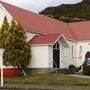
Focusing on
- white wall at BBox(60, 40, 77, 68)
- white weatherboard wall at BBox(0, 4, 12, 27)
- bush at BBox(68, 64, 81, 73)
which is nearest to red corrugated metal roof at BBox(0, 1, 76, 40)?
white weatherboard wall at BBox(0, 4, 12, 27)

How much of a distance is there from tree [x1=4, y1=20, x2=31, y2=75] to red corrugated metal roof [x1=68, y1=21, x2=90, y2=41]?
14.9m

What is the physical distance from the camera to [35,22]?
158 feet

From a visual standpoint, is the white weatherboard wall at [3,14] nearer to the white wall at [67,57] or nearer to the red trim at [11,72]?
the red trim at [11,72]

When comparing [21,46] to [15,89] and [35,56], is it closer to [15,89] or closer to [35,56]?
[35,56]

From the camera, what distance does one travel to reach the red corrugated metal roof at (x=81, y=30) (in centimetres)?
5518

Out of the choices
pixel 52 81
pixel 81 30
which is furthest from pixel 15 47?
pixel 81 30

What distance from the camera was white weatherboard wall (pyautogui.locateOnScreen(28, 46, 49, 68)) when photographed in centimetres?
4322

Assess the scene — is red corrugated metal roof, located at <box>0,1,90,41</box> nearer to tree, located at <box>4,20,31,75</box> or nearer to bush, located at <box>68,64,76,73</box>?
tree, located at <box>4,20,31,75</box>

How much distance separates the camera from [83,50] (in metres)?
52.6

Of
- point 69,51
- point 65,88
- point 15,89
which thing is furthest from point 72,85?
point 69,51

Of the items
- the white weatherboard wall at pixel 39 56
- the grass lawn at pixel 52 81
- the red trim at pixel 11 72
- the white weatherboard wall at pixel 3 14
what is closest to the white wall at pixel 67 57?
the white weatherboard wall at pixel 39 56

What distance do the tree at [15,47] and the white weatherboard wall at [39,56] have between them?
1725 mm

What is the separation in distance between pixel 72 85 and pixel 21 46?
33.5ft

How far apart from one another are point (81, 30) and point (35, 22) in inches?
437
